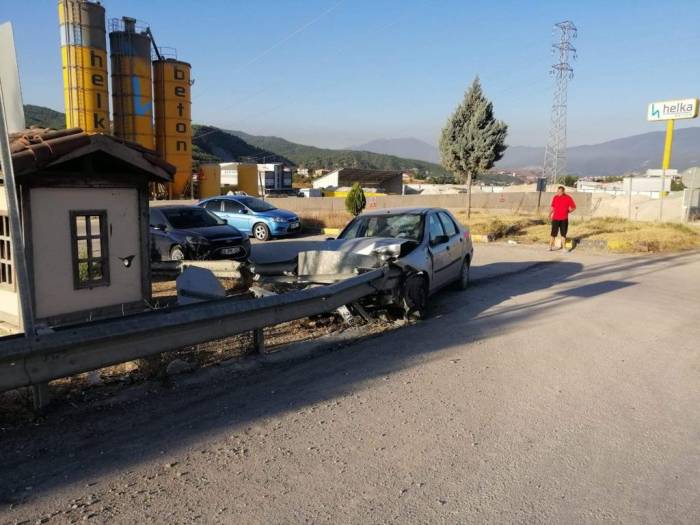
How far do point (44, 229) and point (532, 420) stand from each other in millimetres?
6162

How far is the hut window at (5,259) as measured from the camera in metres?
7.58

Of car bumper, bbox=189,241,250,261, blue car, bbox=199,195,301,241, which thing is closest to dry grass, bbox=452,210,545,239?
blue car, bbox=199,195,301,241

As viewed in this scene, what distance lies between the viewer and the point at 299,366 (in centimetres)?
567

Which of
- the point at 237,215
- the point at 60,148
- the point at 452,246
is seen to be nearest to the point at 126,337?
the point at 60,148

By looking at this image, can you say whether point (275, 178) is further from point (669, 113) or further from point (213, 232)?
point (213, 232)

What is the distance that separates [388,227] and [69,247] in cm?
468

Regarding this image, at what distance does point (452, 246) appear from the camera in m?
9.62

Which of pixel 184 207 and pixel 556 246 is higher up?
pixel 184 207

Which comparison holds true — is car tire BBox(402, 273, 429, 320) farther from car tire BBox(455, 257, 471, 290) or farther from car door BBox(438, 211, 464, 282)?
car tire BBox(455, 257, 471, 290)

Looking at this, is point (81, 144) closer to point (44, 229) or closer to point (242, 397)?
point (44, 229)

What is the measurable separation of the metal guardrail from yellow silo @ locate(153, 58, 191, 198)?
3771 cm

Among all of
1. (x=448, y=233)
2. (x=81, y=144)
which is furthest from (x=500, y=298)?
(x=81, y=144)

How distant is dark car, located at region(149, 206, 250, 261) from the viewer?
13344 millimetres

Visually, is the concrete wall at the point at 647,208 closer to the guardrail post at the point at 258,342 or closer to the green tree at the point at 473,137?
the green tree at the point at 473,137
